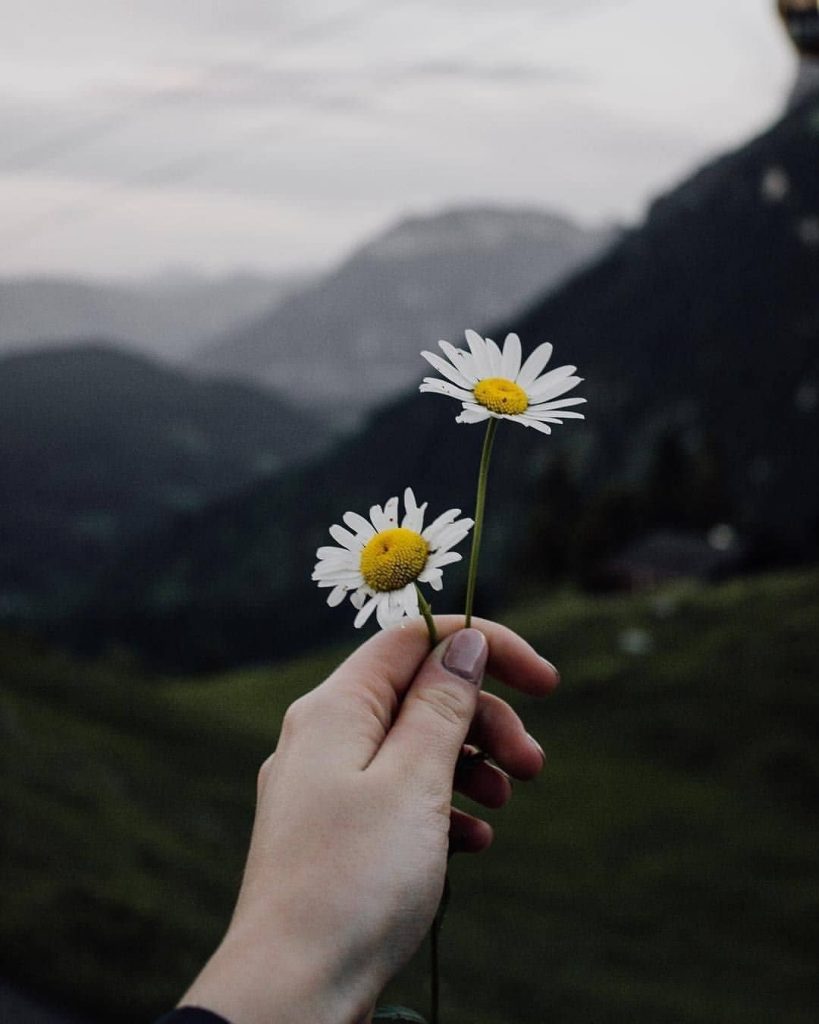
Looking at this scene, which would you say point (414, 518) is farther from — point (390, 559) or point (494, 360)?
point (494, 360)

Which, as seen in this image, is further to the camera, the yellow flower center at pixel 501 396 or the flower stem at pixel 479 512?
the yellow flower center at pixel 501 396

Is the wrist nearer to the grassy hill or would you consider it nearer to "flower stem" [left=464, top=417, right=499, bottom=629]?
"flower stem" [left=464, top=417, right=499, bottom=629]

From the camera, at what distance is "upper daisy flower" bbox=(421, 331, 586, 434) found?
6.73 ft

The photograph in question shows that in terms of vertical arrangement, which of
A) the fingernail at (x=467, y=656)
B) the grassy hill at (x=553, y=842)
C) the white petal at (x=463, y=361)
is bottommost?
the fingernail at (x=467, y=656)

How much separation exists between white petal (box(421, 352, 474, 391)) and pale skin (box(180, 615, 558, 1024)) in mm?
524

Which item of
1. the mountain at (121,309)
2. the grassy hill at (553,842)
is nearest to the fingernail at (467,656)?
the grassy hill at (553,842)

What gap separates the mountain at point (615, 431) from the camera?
6956 centimetres

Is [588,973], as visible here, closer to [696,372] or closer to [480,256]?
[480,256]

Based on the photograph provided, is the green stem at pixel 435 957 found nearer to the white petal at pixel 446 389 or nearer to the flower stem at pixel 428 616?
the flower stem at pixel 428 616

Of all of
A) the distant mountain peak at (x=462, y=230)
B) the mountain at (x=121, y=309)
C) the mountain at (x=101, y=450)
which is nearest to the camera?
the mountain at (x=121, y=309)

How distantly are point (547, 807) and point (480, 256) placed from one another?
8396cm

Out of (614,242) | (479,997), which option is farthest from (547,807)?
(614,242)

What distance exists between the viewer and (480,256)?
4087 inches

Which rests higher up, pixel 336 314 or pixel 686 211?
pixel 686 211
